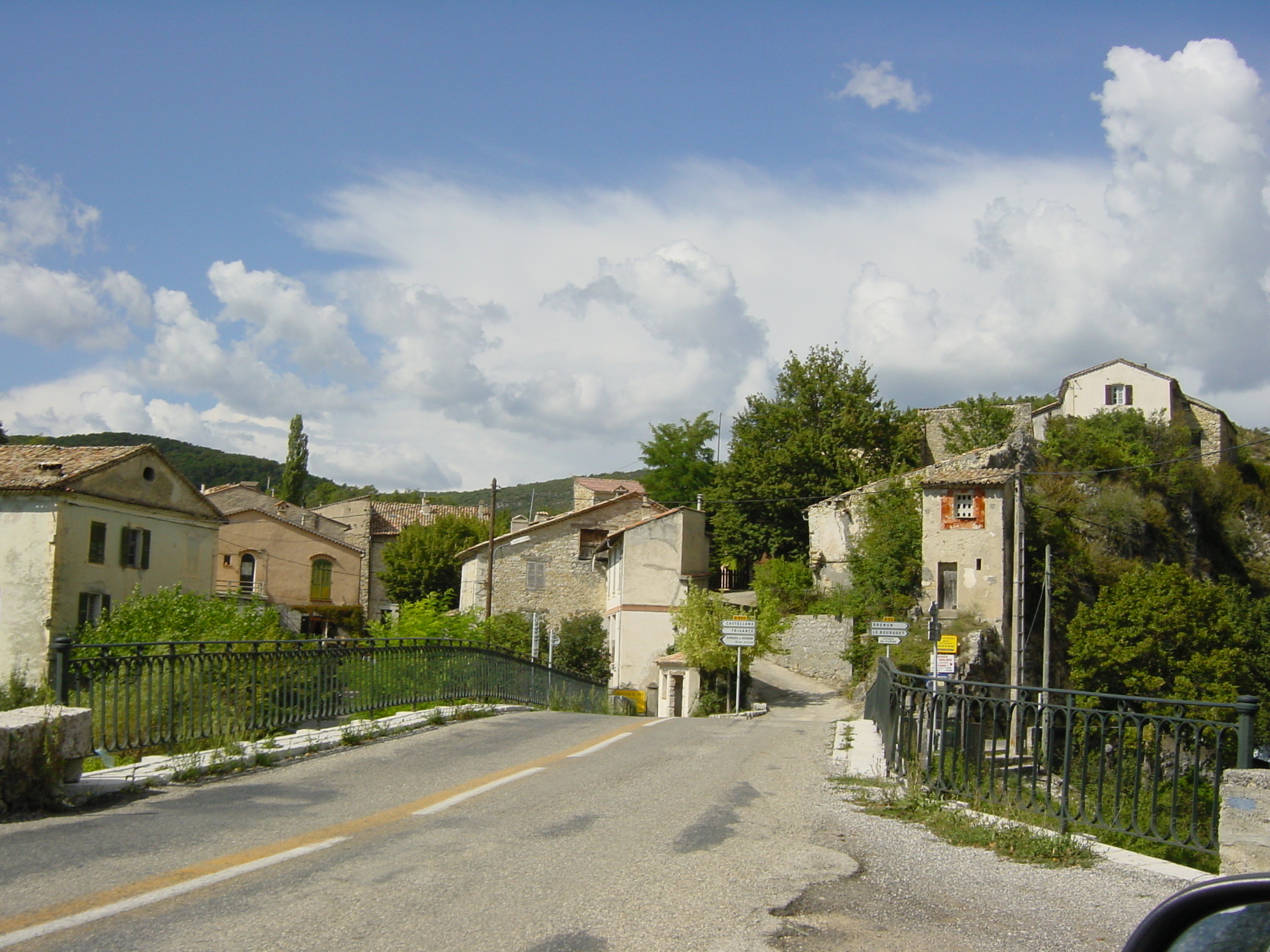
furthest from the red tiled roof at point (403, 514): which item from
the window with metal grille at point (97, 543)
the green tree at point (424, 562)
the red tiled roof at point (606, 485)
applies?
the window with metal grille at point (97, 543)

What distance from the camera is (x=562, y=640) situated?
1929 inches

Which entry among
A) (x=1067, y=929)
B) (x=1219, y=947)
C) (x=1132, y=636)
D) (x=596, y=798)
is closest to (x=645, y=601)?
(x=1132, y=636)

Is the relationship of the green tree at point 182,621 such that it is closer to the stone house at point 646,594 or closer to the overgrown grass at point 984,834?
the overgrown grass at point 984,834

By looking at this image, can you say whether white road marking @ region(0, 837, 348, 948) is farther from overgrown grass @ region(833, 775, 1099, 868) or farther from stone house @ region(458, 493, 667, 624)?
stone house @ region(458, 493, 667, 624)

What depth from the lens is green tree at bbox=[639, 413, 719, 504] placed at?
221ft

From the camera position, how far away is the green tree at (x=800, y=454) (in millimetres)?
53156

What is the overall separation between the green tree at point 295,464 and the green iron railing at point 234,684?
232 feet

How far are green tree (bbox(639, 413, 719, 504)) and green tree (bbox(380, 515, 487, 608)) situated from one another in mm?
12525

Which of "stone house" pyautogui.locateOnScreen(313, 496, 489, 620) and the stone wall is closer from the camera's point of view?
the stone wall

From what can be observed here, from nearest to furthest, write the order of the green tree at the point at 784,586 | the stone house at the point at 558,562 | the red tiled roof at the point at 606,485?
the green tree at the point at 784,586
the stone house at the point at 558,562
the red tiled roof at the point at 606,485

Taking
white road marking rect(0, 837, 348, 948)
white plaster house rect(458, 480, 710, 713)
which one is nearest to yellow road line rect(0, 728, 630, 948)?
white road marking rect(0, 837, 348, 948)

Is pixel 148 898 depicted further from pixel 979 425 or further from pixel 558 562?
pixel 979 425

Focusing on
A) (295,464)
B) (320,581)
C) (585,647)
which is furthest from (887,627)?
(295,464)

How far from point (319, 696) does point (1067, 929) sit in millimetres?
10320
